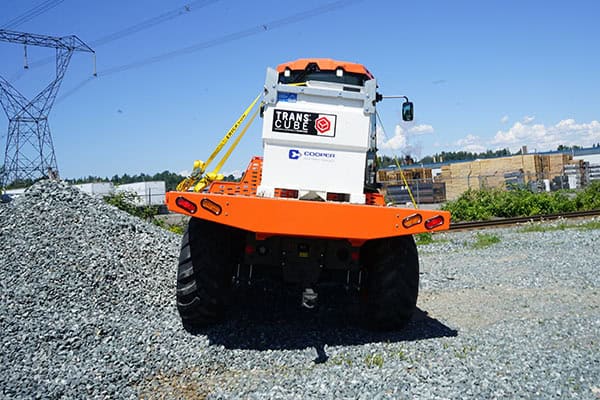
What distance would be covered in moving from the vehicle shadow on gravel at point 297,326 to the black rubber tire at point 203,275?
0.24 metres

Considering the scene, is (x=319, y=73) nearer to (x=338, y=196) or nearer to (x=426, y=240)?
(x=338, y=196)

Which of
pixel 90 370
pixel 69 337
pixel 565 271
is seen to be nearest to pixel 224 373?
pixel 90 370

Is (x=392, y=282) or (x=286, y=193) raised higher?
(x=286, y=193)

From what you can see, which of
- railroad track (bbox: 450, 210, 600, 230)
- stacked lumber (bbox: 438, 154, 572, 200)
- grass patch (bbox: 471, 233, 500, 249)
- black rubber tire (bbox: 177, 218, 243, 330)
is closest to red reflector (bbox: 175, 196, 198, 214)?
black rubber tire (bbox: 177, 218, 243, 330)

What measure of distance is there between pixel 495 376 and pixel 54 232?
216 inches

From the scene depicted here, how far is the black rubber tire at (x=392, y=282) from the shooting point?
18.3 ft

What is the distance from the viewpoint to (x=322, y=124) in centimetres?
575

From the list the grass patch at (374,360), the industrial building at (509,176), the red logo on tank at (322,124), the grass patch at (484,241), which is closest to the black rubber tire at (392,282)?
the grass patch at (374,360)

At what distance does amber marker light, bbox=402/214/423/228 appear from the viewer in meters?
5.01

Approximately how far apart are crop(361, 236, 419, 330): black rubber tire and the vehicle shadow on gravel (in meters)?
0.22

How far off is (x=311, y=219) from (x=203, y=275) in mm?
1278

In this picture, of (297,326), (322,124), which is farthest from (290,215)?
(297,326)

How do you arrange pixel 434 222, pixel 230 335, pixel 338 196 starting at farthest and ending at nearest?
pixel 338 196
pixel 230 335
pixel 434 222

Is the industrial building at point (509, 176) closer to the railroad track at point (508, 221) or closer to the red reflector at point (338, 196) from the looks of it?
the railroad track at point (508, 221)
